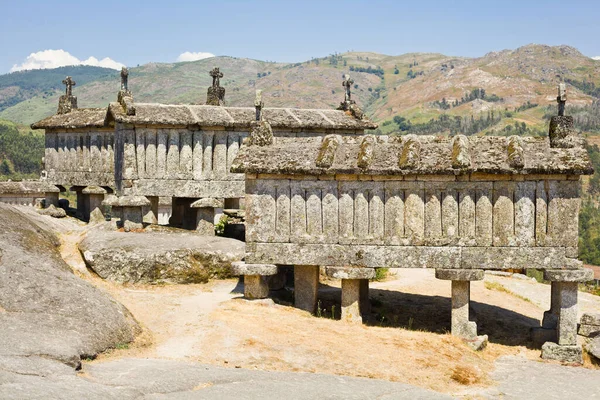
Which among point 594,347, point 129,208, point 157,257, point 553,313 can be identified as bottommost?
point 594,347

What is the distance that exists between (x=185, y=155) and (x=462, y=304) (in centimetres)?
1073

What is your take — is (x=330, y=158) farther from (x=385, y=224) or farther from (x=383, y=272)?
(x=383, y=272)

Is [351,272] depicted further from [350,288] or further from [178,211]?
[178,211]

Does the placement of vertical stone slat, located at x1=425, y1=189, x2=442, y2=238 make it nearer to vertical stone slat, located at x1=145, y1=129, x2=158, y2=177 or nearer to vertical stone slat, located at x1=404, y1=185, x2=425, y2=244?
vertical stone slat, located at x1=404, y1=185, x2=425, y2=244

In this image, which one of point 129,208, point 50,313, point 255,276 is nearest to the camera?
point 50,313

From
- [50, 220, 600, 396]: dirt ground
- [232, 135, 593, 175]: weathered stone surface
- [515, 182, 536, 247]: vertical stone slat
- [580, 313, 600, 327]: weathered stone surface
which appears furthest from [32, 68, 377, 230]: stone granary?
[580, 313, 600, 327]: weathered stone surface

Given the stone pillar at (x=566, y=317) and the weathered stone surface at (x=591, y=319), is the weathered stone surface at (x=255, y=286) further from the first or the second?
the weathered stone surface at (x=591, y=319)

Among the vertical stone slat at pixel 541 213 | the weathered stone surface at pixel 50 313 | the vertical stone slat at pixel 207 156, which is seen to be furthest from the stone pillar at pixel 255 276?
the vertical stone slat at pixel 207 156

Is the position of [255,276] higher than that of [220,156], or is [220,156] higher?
[220,156]

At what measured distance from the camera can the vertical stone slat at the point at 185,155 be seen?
22.8 metres

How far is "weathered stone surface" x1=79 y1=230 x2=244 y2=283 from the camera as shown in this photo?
1841cm

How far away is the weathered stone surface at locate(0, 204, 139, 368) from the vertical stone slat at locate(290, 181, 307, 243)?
164 inches

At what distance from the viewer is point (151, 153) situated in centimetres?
2264

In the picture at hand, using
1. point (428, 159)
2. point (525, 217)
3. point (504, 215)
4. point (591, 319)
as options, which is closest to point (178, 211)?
point (428, 159)
